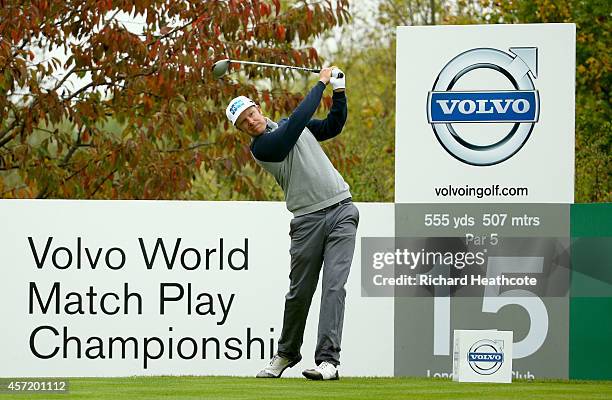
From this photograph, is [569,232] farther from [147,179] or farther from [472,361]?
[147,179]

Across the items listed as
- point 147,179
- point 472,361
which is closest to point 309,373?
point 472,361

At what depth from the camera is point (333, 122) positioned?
7781 millimetres

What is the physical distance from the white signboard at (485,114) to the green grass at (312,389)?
4.24 feet

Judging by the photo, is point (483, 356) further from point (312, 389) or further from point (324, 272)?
point (312, 389)

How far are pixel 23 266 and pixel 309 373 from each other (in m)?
2.20

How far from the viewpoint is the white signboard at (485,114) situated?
8477mm

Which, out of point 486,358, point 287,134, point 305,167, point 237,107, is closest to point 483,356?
point 486,358

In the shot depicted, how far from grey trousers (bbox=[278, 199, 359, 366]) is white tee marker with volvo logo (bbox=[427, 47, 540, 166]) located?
112 cm

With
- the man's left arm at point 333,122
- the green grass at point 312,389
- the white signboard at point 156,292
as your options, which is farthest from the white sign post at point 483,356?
the man's left arm at point 333,122

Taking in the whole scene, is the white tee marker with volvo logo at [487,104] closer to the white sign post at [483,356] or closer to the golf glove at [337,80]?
the golf glove at [337,80]

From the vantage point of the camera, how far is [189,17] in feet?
41.1

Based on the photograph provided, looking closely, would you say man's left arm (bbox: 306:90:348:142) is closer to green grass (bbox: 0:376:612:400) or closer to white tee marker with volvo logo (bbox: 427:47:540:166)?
white tee marker with volvo logo (bbox: 427:47:540:166)

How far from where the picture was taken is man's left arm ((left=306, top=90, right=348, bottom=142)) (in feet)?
25.3

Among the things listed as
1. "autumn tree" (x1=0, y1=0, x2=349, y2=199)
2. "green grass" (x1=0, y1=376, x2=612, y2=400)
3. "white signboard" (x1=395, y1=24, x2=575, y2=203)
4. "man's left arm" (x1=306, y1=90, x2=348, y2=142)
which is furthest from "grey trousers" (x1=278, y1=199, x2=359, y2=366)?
"autumn tree" (x1=0, y1=0, x2=349, y2=199)
